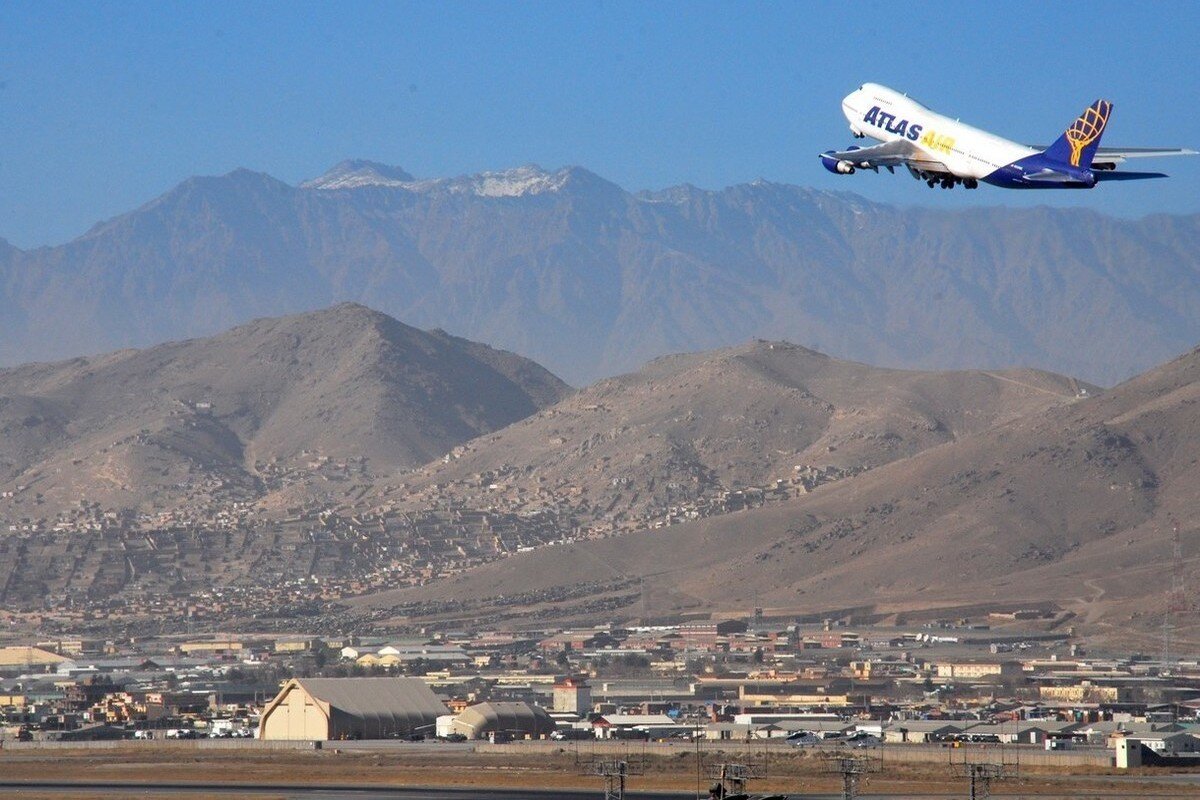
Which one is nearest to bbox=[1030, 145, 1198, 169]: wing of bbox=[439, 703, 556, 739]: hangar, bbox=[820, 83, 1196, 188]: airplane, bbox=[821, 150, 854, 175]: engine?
bbox=[820, 83, 1196, 188]: airplane

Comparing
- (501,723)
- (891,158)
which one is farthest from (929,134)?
(501,723)

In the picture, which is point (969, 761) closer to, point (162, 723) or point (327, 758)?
point (327, 758)

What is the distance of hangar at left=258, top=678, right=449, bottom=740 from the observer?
534 ft

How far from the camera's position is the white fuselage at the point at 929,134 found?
111562 mm

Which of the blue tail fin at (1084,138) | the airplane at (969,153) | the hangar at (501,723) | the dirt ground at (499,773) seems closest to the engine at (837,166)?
the airplane at (969,153)

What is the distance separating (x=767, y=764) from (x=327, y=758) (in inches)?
1094

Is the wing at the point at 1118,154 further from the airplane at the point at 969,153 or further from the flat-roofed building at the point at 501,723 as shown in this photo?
the flat-roofed building at the point at 501,723

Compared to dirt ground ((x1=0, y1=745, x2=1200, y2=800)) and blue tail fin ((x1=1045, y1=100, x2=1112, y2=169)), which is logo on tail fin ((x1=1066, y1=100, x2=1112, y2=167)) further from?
dirt ground ((x1=0, y1=745, x2=1200, y2=800))

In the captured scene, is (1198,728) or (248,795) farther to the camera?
(1198,728)

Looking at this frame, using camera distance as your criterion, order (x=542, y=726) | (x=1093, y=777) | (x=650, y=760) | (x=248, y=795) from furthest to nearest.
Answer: (x=542, y=726), (x=650, y=760), (x=1093, y=777), (x=248, y=795)

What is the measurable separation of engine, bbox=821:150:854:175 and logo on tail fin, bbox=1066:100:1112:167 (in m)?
12.3

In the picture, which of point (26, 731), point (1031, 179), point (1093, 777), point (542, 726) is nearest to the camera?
point (1031, 179)

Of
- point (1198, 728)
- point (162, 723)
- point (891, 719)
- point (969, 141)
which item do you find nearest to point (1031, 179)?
point (969, 141)

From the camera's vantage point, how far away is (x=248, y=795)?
118 m
